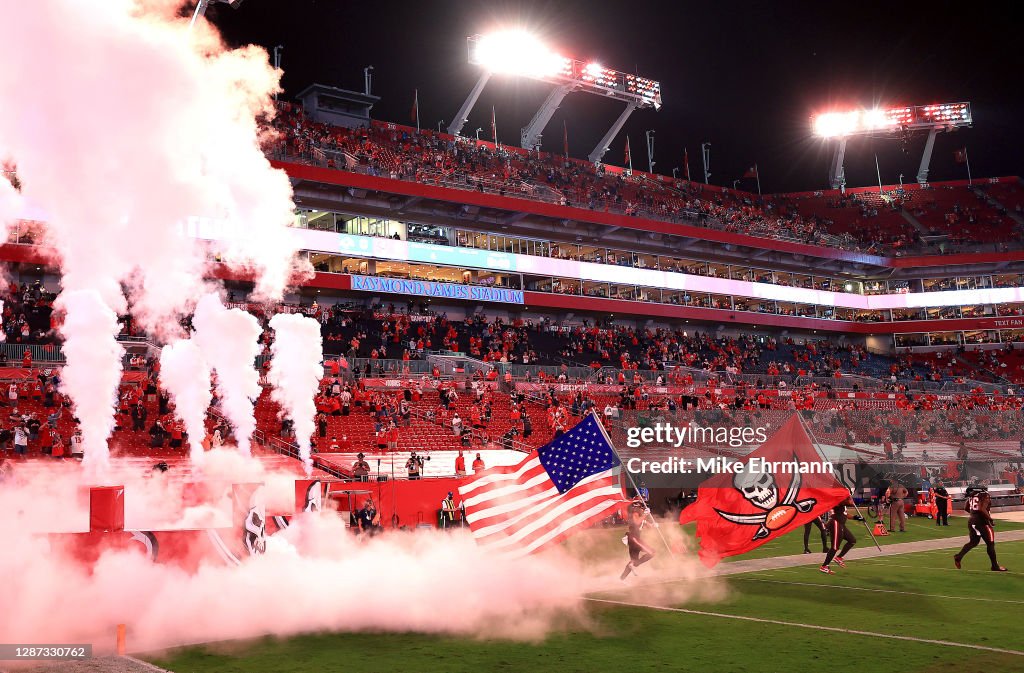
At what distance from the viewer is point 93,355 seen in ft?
63.0

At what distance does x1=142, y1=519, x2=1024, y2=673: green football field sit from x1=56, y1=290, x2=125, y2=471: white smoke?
32.7ft

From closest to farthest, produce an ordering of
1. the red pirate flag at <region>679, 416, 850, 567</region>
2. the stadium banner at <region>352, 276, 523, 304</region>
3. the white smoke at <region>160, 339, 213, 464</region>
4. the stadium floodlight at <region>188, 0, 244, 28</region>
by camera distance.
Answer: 1. the red pirate flag at <region>679, 416, 850, 567</region>
2. the white smoke at <region>160, 339, 213, 464</region>
3. the stadium floodlight at <region>188, 0, 244, 28</region>
4. the stadium banner at <region>352, 276, 523, 304</region>

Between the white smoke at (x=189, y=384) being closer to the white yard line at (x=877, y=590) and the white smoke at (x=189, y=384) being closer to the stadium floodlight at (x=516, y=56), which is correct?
the white yard line at (x=877, y=590)

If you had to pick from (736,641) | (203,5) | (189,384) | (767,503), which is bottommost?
(736,641)

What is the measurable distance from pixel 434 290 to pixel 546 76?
21.8 m

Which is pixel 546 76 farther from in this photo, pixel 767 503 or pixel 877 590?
pixel 877 590

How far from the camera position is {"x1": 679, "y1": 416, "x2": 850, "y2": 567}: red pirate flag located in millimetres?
14477

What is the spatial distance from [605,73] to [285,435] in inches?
1837

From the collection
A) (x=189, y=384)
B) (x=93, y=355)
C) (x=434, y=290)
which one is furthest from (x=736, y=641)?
(x=434, y=290)

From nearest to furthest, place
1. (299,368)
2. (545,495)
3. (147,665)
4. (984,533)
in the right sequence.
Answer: (147,665)
(545,495)
(984,533)
(299,368)

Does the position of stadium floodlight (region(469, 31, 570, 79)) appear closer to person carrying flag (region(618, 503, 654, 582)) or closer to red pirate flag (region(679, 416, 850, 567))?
person carrying flag (region(618, 503, 654, 582))

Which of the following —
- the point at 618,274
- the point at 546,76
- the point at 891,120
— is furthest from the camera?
the point at 891,120

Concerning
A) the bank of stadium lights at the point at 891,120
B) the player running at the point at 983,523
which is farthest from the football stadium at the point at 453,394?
the bank of stadium lights at the point at 891,120

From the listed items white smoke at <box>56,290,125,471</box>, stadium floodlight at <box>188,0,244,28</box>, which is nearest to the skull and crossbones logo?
white smoke at <box>56,290,125,471</box>
